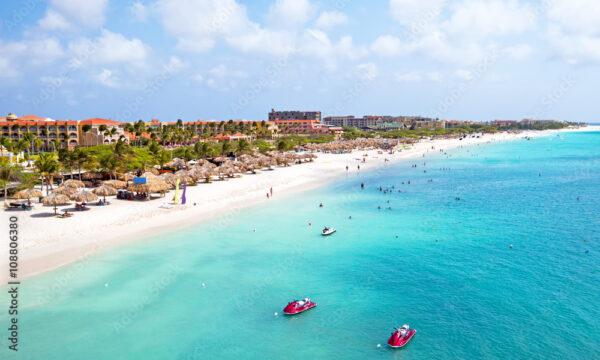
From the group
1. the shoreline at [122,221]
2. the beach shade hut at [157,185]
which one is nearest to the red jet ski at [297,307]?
the shoreline at [122,221]

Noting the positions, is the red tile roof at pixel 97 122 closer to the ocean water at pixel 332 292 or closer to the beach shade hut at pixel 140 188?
the beach shade hut at pixel 140 188

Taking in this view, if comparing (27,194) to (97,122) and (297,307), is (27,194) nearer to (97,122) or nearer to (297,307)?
(297,307)

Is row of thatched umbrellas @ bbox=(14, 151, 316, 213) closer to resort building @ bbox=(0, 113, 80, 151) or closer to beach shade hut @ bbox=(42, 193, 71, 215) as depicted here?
beach shade hut @ bbox=(42, 193, 71, 215)

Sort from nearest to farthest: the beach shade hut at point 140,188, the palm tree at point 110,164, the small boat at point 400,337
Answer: the small boat at point 400,337
the beach shade hut at point 140,188
the palm tree at point 110,164

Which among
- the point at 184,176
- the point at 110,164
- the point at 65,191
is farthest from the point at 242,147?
the point at 65,191

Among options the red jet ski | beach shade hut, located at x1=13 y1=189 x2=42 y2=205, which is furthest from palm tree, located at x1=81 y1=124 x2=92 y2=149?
the red jet ski

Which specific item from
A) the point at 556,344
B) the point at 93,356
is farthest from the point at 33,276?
→ the point at 556,344

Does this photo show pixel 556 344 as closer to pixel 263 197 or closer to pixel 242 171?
pixel 263 197
